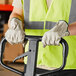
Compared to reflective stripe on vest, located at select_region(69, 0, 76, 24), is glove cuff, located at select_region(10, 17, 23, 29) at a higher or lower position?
lower

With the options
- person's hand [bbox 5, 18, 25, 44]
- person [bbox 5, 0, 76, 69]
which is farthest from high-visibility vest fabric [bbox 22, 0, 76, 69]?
person's hand [bbox 5, 18, 25, 44]

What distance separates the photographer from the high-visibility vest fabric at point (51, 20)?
935 mm

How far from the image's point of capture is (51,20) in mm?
975

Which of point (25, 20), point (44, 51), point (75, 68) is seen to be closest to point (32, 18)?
point (25, 20)

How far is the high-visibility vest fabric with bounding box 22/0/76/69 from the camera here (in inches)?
36.8

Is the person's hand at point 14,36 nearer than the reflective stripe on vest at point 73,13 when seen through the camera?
Yes

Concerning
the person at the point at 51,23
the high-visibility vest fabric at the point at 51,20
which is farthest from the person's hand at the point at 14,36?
the high-visibility vest fabric at the point at 51,20

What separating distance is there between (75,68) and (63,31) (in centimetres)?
18

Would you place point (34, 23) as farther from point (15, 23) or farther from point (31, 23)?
point (15, 23)

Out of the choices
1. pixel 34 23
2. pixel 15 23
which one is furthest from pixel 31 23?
pixel 15 23

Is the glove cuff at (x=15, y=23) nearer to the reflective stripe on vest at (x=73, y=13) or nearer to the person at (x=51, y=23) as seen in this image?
the person at (x=51, y=23)

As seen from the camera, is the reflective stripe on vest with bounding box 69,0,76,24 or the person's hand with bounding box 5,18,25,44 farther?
the reflective stripe on vest with bounding box 69,0,76,24

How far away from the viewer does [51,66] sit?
0.95m

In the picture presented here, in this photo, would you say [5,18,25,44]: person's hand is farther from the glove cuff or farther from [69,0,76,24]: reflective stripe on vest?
[69,0,76,24]: reflective stripe on vest
